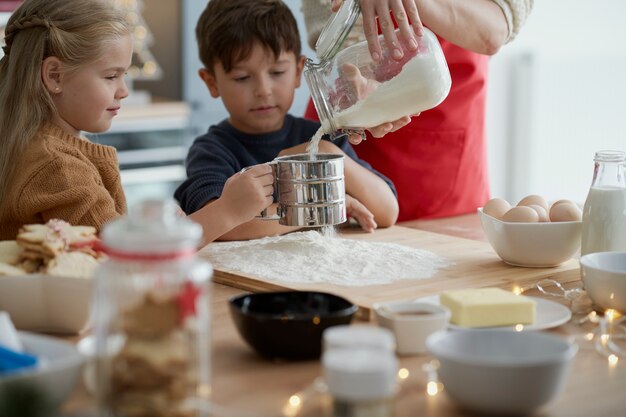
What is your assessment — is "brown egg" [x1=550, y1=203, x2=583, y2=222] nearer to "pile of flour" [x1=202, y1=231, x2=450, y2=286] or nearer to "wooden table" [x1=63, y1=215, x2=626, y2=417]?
"pile of flour" [x1=202, y1=231, x2=450, y2=286]

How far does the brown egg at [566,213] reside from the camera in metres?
1.56

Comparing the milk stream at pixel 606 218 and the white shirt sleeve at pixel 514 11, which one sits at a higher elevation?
the white shirt sleeve at pixel 514 11

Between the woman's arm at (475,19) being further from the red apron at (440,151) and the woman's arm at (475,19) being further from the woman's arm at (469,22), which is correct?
the red apron at (440,151)

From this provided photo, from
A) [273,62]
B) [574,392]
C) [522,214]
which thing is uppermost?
[273,62]

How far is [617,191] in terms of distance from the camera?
1.45 metres

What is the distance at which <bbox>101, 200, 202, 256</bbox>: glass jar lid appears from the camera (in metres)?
0.81

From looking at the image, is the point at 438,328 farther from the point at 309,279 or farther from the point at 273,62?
the point at 273,62

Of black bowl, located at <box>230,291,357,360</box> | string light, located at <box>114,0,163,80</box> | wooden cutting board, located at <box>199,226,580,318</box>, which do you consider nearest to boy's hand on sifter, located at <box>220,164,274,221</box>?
wooden cutting board, located at <box>199,226,580,318</box>

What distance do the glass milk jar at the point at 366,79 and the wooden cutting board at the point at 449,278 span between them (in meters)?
0.28

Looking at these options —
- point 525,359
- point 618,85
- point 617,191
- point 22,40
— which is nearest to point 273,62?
point 22,40

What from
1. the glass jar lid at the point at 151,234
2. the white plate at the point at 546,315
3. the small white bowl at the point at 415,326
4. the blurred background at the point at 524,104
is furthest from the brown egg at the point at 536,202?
the blurred background at the point at 524,104

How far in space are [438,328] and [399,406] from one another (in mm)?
175

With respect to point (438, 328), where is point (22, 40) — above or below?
above

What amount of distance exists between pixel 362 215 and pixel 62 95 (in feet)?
2.10
